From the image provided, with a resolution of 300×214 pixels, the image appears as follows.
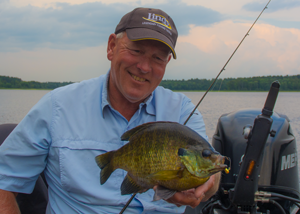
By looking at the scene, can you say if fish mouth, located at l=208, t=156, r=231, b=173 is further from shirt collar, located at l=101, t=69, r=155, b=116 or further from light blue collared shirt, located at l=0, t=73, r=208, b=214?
shirt collar, located at l=101, t=69, r=155, b=116

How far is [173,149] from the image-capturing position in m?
1.45

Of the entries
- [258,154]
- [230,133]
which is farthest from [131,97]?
[230,133]

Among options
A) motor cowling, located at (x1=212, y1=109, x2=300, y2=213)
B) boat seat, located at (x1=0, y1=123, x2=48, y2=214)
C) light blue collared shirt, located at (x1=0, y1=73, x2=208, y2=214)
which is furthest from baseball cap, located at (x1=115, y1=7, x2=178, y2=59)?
boat seat, located at (x1=0, y1=123, x2=48, y2=214)

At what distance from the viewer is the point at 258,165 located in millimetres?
2408

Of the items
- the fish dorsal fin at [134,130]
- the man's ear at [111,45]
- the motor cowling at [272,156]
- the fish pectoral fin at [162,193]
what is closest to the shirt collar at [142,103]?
the man's ear at [111,45]

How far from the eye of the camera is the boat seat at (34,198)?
245 centimetres

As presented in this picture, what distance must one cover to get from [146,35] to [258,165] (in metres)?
1.64

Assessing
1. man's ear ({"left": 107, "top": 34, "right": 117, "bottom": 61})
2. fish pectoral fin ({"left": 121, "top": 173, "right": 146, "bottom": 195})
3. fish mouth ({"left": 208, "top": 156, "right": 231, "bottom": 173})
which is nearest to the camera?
fish mouth ({"left": 208, "top": 156, "right": 231, "bottom": 173})

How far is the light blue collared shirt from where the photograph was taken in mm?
2057

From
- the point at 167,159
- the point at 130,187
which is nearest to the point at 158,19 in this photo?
the point at 167,159

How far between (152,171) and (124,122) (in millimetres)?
896

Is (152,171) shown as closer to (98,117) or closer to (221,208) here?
(98,117)

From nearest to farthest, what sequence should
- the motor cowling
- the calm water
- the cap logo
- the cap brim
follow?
the cap brim → the cap logo → the motor cowling → the calm water

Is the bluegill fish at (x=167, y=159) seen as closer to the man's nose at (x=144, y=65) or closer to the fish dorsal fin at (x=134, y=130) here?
the fish dorsal fin at (x=134, y=130)
